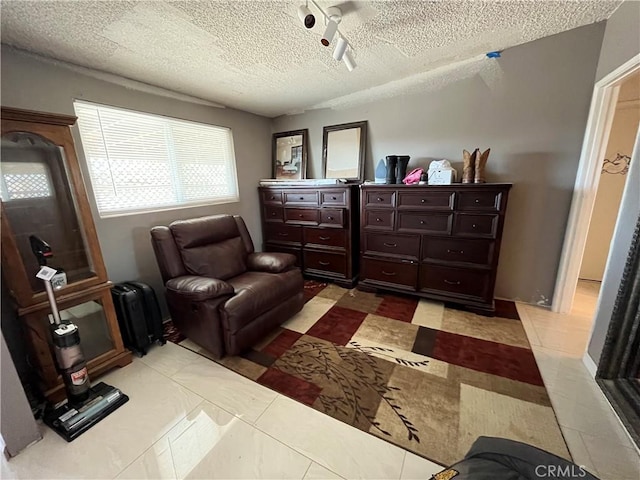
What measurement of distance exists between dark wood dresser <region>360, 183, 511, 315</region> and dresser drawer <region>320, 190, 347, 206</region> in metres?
0.22

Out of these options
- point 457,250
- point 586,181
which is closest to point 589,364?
point 457,250

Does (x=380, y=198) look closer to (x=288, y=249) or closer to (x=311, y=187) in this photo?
(x=311, y=187)

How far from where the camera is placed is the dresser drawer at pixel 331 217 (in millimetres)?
2902

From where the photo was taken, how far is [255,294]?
1.97 metres

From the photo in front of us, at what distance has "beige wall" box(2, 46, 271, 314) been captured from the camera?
1.69 m

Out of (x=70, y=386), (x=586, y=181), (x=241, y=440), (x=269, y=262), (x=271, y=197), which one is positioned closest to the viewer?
(x=241, y=440)

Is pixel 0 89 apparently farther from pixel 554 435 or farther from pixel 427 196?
pixel 554 435

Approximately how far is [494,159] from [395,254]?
4.27 feet

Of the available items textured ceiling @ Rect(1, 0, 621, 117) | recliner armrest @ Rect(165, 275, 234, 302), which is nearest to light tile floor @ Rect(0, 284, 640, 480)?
recliner armrest @ Rect(165, 275, 234, 302)

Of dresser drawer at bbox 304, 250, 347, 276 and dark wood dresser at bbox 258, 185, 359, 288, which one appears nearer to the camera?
dark wood dresser at bbox 258, 185, 359, 288

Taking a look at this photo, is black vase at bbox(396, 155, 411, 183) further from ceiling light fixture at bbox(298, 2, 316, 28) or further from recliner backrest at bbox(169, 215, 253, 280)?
recliner backrest at bbox(169, 215, 253, 280)

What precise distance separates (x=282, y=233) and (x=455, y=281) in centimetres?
209

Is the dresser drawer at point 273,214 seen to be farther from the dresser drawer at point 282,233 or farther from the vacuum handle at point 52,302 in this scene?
the vacuum handle at point 52,302

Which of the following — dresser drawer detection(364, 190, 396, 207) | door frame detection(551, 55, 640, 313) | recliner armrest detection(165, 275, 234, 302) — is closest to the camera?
recliner armrest detection(165, 275, 234, 302)
